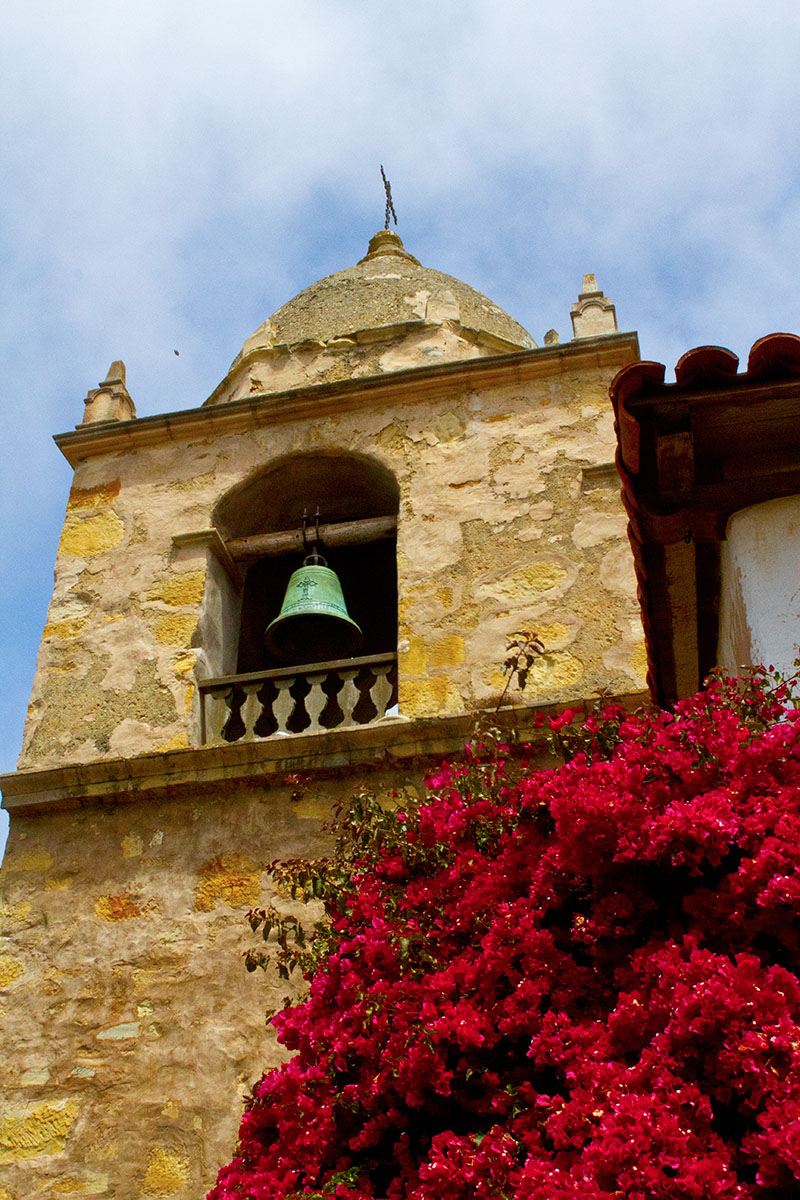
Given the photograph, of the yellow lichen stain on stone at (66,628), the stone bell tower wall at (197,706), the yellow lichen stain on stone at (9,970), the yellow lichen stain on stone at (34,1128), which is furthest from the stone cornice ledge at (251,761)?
the yellow lichen stain on stone at (34,1128)

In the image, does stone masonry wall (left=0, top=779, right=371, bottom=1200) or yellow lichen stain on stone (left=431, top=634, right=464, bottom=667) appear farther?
yellow lichen stain on stone (left=431, top=634, right=464, bottom=667)

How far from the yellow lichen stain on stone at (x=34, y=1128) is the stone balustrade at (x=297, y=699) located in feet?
6.49

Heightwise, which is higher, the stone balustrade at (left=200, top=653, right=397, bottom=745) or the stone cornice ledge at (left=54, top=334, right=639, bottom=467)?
the stone cornice ledge at (left=54, top=334, right=639, bottom=467)

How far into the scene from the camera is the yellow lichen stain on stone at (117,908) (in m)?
5.99

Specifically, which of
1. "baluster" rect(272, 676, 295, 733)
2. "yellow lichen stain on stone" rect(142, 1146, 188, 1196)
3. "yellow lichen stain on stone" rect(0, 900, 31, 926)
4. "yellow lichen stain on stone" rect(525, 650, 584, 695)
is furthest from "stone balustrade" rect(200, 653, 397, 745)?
"yellow lichen stain on stone" rect(142, 1146, 188, 1196)

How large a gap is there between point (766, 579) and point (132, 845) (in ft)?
11.6

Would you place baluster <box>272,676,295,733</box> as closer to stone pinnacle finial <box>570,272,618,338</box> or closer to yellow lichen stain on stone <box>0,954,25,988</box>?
yellow lichen stain on stone <box>0,954,25,988</box>

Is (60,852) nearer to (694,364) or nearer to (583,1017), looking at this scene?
(583,1017)

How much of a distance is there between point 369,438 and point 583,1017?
17.2 feet

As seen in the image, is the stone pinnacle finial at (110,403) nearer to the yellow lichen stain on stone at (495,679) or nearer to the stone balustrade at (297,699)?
the stone balustrade at (297,699)

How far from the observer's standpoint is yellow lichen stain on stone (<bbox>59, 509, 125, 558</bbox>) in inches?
310

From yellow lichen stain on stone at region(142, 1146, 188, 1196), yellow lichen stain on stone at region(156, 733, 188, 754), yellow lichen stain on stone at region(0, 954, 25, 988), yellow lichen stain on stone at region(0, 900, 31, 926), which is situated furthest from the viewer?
yellow lichen stain on stone at region(156, 733, 188, 754)

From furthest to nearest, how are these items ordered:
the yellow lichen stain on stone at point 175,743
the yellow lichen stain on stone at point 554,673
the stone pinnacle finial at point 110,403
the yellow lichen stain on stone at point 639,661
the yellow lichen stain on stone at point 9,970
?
the stone pinnacle finial at point 110,403 → the yellow lichen stain on stone at point 175,743 → the yellow lichen stain on stone at point 554,673 → the yellow lichen stain on stone at point 639,661 → the yellow lichen stain on stone at point 9,970

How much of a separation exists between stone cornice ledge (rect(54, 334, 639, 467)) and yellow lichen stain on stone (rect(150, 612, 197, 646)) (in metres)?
1.64
